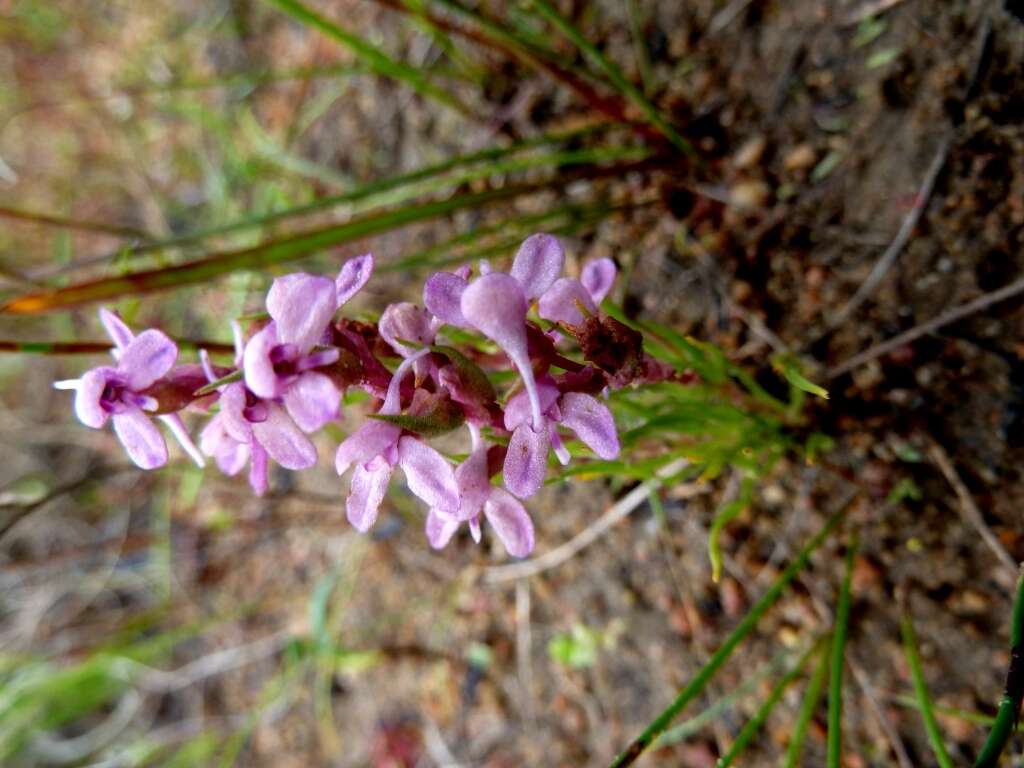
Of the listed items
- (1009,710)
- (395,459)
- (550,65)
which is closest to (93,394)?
(395,459)

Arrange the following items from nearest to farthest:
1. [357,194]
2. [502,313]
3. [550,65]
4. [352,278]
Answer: [502,313], [352,278], [357,194], [550,65]

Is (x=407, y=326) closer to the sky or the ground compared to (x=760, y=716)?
closer to the sky

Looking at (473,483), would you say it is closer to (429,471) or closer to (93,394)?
(429,471)

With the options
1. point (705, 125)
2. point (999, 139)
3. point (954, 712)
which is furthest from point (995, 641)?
point (705, 125)

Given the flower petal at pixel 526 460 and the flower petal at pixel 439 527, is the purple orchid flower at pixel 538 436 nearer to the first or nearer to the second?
the flower petal at pixel 526 460

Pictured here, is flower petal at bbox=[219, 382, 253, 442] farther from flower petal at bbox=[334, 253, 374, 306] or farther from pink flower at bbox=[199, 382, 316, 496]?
flower petal at bbox=[334, 253, 374, 306]

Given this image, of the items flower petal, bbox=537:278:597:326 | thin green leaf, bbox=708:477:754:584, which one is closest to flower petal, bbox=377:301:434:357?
flower petal, bbox=537:278:597:326
